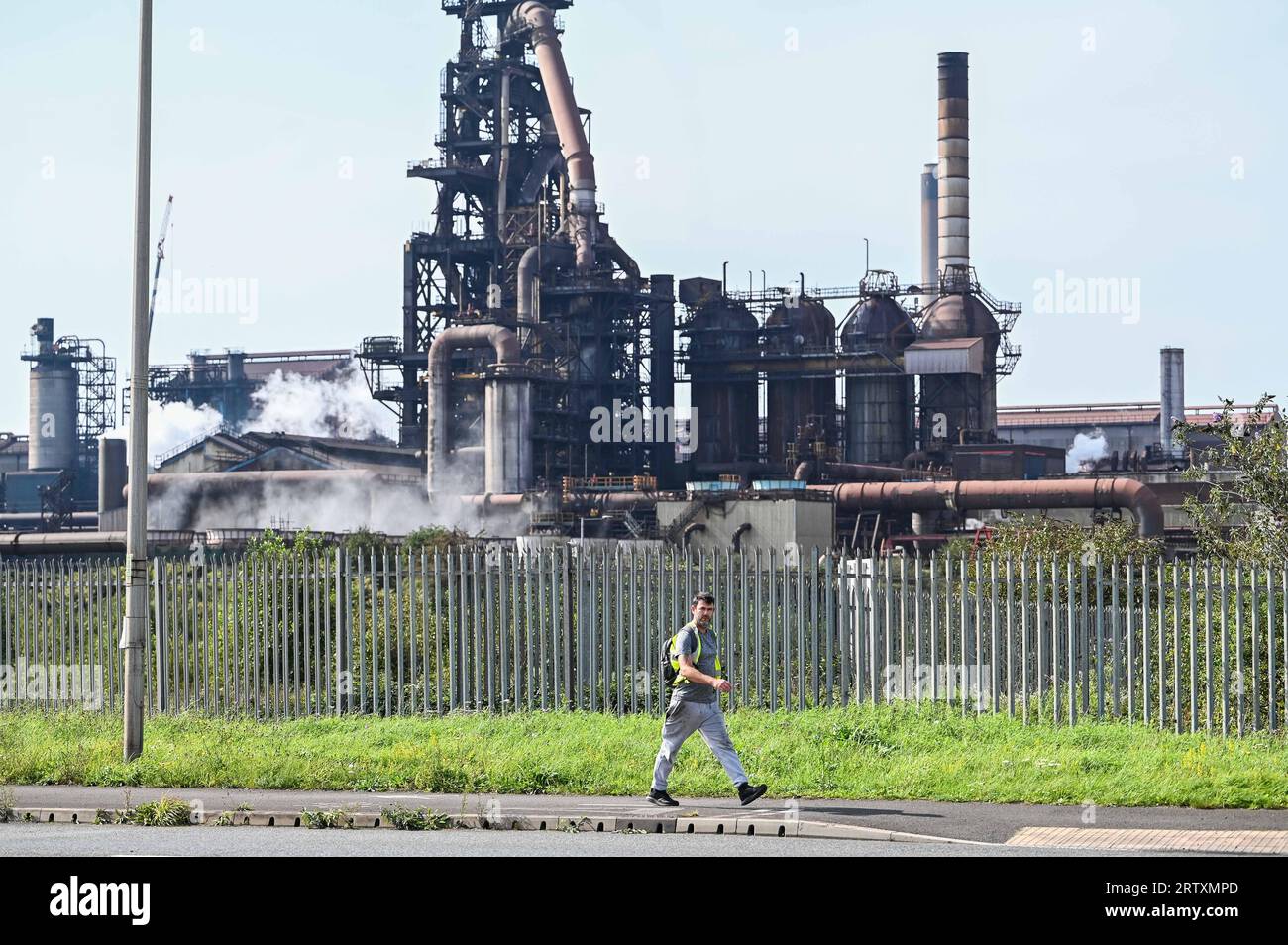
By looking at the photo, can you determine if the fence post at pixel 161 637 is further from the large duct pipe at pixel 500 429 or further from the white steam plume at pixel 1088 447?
the white steam plume at pixel 1088 447

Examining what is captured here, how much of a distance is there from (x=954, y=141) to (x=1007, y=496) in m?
18.8

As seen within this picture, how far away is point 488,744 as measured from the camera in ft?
54.4

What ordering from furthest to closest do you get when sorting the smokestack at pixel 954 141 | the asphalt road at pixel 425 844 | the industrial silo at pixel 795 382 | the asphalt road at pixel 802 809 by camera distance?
1. the industrial silo at pixel 795 382
2. the smokestack at pixel 954 141
3. the asphalt road at pixel 802 809
4. the asphalt road at pixel 425 844

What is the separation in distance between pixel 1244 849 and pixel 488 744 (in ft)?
25.0

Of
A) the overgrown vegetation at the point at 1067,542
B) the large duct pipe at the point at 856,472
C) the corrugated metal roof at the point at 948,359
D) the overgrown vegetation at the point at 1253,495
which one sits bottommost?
the overgrown vegetation at the point at 1067,542

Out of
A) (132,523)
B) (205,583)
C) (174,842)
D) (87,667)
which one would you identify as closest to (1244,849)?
(174,842)

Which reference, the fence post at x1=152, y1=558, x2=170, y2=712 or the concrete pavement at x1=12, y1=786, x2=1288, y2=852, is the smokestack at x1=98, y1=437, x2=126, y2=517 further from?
the concrete pavement at x1=12, y1=786, x2=1288, y2=852

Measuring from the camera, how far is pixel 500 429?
6738 cm

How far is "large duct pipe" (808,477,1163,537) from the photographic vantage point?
58.0 m

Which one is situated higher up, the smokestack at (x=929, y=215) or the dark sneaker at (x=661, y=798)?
the smokestack at (x=929, y=215)

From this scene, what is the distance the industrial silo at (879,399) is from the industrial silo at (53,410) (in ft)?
166

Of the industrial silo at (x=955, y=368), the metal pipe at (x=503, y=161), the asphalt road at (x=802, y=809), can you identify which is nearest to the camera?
the asphalt road at (x=802, y=809)

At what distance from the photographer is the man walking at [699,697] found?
1311 centimetres

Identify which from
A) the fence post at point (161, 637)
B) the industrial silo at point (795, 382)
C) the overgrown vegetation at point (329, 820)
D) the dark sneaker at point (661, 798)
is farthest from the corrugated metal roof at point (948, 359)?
the overgrown vegetation at point (329, 820)
